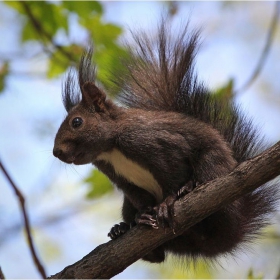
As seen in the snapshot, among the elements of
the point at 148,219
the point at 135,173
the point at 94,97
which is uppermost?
the point at 94,97

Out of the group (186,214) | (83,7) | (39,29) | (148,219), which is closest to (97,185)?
(39,29)

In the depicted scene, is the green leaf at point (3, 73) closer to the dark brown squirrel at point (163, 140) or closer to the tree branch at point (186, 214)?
the dark brown squirrel at point (163, 140)

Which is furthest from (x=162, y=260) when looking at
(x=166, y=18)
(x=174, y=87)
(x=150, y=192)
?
(x=166, y=18)

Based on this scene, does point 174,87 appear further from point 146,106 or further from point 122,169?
point 122,169

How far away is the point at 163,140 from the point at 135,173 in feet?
0.96

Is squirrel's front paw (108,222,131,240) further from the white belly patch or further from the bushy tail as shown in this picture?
the bushy tail

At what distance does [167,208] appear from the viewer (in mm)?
3920

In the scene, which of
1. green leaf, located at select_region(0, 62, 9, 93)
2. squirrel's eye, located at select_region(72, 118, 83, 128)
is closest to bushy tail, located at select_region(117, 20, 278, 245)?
squirrel's eye, located at select_region(72, 118, 83, 128)

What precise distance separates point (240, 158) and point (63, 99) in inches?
55.8

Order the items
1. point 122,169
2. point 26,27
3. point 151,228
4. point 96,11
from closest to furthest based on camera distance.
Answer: point 151,228 → point 122,169 → point 96,11 → point 26,27

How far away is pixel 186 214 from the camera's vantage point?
3.78m

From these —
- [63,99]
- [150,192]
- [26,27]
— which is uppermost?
[26,27]

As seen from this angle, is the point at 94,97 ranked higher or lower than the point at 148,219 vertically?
higher

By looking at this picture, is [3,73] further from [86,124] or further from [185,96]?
[185,96]
